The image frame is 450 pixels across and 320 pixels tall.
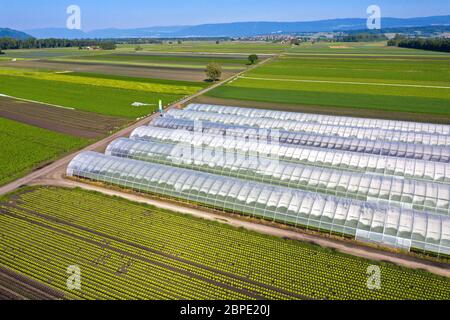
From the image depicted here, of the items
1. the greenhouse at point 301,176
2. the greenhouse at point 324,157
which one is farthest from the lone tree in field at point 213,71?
the greenhouse at point 301,176

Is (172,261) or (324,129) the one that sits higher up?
(324,129)

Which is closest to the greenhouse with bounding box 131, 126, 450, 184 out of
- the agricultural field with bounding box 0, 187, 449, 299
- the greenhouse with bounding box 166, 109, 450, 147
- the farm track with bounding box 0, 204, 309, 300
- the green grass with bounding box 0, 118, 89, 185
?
the greenhouse with bounding box 166, 109, 450, 147

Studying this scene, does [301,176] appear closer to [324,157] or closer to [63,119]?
[324,157]

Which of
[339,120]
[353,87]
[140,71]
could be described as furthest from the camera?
[140,71]

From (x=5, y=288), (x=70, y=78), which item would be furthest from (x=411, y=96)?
(x=70, y=78)

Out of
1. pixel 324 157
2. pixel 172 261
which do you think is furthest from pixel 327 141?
pixel 172 261

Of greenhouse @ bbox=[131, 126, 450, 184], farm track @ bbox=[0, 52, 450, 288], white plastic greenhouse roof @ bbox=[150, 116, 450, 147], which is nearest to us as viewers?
farm track @ bbox=[0, 52, 450, 288]

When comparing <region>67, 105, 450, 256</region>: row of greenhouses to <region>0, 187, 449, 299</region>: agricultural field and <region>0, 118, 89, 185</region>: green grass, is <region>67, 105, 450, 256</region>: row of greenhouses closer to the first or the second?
<region>0, 187, 449, 299</region>: agricultural field
